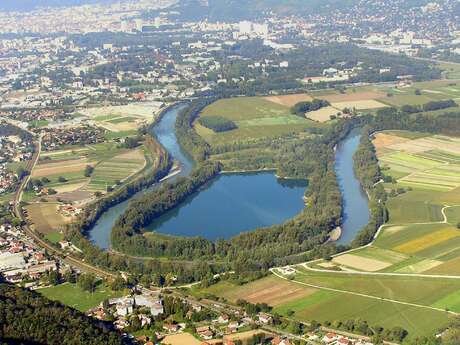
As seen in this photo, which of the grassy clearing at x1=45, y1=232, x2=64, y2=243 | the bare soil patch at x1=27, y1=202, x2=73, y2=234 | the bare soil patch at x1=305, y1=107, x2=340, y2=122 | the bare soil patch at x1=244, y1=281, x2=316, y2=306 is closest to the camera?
the bare soil patch at x1=244, y1=281, x2=316, y2=306

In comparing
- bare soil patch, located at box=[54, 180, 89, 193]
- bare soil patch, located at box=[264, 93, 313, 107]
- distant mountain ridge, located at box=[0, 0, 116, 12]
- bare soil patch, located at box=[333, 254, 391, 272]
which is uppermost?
distant mountain ridge, located at box=[0, 0, 116, 12]

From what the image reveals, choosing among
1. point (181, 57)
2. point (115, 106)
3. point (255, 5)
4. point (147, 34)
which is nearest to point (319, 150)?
point (115, 106)

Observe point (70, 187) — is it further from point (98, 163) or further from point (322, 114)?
point (322, 114)

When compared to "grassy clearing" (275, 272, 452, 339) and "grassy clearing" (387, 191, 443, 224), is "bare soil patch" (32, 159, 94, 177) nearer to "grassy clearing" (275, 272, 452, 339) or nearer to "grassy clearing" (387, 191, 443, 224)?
"grassy clearing" (387, 191, 443, 224)

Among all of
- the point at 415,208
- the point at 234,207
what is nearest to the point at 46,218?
the point at 234,207

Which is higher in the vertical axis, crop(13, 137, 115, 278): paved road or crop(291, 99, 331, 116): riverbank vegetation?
crop(291, 99, 331, 116): riverbank vegetation

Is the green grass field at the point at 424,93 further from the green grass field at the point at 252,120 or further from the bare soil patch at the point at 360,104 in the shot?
the green grass field at the point at 252,120

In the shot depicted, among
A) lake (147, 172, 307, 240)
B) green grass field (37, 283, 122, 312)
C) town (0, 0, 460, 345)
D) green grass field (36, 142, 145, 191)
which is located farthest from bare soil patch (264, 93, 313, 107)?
green grass field (37, 283, 122, 312)

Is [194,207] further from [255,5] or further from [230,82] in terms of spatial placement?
[255,5]
